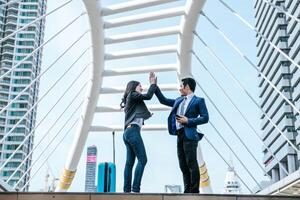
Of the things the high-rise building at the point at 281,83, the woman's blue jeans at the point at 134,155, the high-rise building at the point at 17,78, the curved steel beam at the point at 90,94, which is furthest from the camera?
the high-rise building at the point at 17,78

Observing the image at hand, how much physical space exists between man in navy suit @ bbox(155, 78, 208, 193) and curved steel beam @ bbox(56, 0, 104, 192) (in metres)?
5.84

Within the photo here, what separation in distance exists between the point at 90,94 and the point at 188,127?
835 cm

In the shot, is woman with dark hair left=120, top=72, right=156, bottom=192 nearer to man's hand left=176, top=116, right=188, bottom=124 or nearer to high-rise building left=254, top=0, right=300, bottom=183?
man's hand left=176, top=116, right=188, bottom=124

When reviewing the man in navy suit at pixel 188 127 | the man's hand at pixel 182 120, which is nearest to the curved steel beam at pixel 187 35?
the man in navy suit at pixel 188 127

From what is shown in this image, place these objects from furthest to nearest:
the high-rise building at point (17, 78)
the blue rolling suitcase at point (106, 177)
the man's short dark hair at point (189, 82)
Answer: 1. the high-rise building at point (17, 78)
2. the blue rolling suitcase at point (106, 177)
3. the man's short dark hair at point (189, 82)

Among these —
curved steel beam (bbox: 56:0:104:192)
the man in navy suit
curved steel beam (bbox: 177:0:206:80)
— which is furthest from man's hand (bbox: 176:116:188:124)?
curved steel beam (bbox: 56:0:104:192)

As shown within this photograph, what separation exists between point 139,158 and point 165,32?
21.7ft

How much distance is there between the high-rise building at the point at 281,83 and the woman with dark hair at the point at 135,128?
159ft

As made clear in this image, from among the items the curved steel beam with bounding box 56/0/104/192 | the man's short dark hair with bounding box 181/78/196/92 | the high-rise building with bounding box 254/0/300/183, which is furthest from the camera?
the high-rise building with bounding box 254/0/300/183

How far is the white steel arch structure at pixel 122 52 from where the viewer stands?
1193 cm

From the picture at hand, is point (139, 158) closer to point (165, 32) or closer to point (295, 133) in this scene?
point (165, 32)

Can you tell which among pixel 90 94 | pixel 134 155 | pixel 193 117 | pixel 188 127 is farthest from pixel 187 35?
pixel 188 127

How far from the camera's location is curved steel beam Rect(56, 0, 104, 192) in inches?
474

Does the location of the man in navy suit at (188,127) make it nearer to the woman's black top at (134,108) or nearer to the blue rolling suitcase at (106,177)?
the woman's black top at (134,108)
